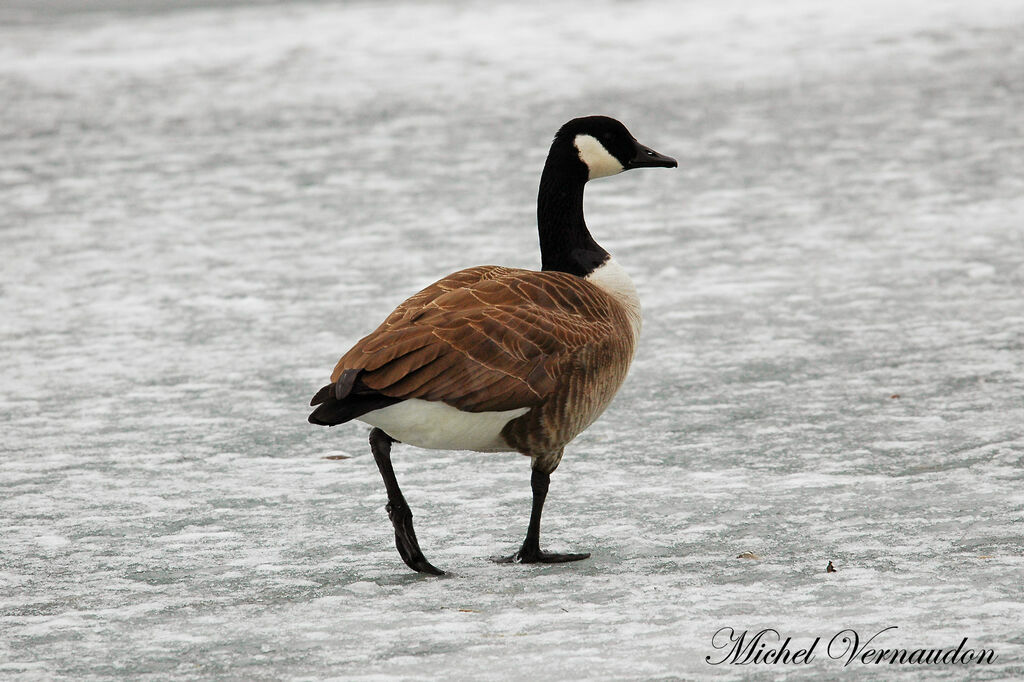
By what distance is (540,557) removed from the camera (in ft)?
14.0

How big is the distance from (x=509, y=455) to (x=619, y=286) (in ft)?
3.60

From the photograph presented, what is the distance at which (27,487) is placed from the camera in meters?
5.12

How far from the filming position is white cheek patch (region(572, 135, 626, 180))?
502 cm

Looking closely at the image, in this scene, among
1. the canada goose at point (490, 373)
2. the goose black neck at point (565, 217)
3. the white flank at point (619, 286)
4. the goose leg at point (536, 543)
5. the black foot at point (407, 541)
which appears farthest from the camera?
the goose black neck at point (565, 217)

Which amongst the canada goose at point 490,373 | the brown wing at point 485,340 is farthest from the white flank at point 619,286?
the brown wing at point 485,340

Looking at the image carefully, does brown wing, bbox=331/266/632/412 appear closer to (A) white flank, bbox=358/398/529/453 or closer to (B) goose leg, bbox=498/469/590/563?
(A) white flank, bbox=358/398/529/453

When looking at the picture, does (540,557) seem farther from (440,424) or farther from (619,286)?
(619,286)

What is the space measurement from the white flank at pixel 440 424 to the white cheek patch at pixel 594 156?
1212 millimetres

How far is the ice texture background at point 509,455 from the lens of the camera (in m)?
3.83

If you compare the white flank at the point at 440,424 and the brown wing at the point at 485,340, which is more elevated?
the brown wing at the point at 485,340

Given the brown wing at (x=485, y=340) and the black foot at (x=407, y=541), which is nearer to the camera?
the brown wing at (x=485, y=340)

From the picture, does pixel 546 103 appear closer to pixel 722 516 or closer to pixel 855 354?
pixel 855 354
